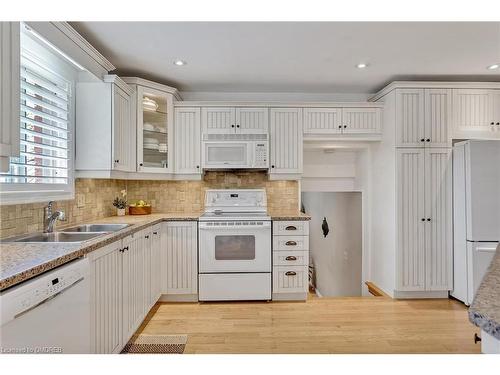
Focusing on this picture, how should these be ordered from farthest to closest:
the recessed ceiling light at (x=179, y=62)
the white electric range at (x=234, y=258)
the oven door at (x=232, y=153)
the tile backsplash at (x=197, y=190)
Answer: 1. the tile backsplash at (x=197, y=190)
2. the oven door at (x=232, y=153)
3. the white electric range at (x=234, y=258)
4. the recessed ceiling light at (x=179, y=62)

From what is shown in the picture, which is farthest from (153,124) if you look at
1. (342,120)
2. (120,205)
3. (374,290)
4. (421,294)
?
(421,294)

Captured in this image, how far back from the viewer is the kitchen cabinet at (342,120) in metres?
3.43

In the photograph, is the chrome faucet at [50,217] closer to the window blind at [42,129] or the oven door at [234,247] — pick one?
the window blind at [42,129]

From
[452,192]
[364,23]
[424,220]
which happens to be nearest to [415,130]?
[452,192]

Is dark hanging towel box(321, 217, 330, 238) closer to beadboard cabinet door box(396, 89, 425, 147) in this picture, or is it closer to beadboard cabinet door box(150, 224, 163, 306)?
beadboard cabinet door box(396, 89, 425, 147)

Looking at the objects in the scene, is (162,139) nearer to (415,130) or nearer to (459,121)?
(415,130)

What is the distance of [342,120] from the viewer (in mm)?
3443

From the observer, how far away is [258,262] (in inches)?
121

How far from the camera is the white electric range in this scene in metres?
3.06

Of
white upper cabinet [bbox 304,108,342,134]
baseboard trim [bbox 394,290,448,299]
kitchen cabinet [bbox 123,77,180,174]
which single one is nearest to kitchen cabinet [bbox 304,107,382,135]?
white upper cabinet [bbox 304,108,342,134]

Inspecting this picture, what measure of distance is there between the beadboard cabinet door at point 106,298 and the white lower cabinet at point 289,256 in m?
1.59

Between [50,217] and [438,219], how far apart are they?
11.8 ft

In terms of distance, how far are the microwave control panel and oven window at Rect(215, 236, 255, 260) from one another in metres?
0.85

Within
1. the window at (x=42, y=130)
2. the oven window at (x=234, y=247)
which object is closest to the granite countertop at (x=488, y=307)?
the window at (x=42, y=130)
